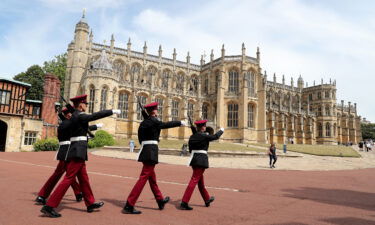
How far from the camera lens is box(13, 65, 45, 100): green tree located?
→ 127 ft

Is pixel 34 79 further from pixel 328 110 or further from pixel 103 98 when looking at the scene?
pixel 328 110

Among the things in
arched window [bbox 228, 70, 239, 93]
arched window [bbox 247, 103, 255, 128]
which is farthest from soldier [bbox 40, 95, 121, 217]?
arched window [bbox 228, 70, 239, 93]

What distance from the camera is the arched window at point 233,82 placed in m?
41.6

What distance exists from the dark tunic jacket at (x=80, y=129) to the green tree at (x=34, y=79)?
39.1 metres

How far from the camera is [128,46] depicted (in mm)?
42594

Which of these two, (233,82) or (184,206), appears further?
(233,82)

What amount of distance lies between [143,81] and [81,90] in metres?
10.8

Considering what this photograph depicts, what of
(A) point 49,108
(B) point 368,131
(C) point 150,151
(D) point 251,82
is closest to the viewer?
(C) point 150,151

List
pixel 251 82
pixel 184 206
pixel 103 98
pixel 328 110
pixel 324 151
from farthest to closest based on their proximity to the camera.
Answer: pixel 328 110 → pixel 251 82 → pixel 103 98 → pixel 324 151 → pixel 184 206

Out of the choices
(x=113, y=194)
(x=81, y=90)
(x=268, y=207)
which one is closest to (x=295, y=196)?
(x=268, y=207)

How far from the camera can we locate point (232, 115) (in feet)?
134

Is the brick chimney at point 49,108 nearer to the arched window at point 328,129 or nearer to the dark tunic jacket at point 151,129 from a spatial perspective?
the dark tunic jacket at point 151,129

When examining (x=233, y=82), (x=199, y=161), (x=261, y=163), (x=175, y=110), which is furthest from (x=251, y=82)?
(x=199, y=161)

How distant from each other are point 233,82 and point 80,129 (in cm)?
3850
